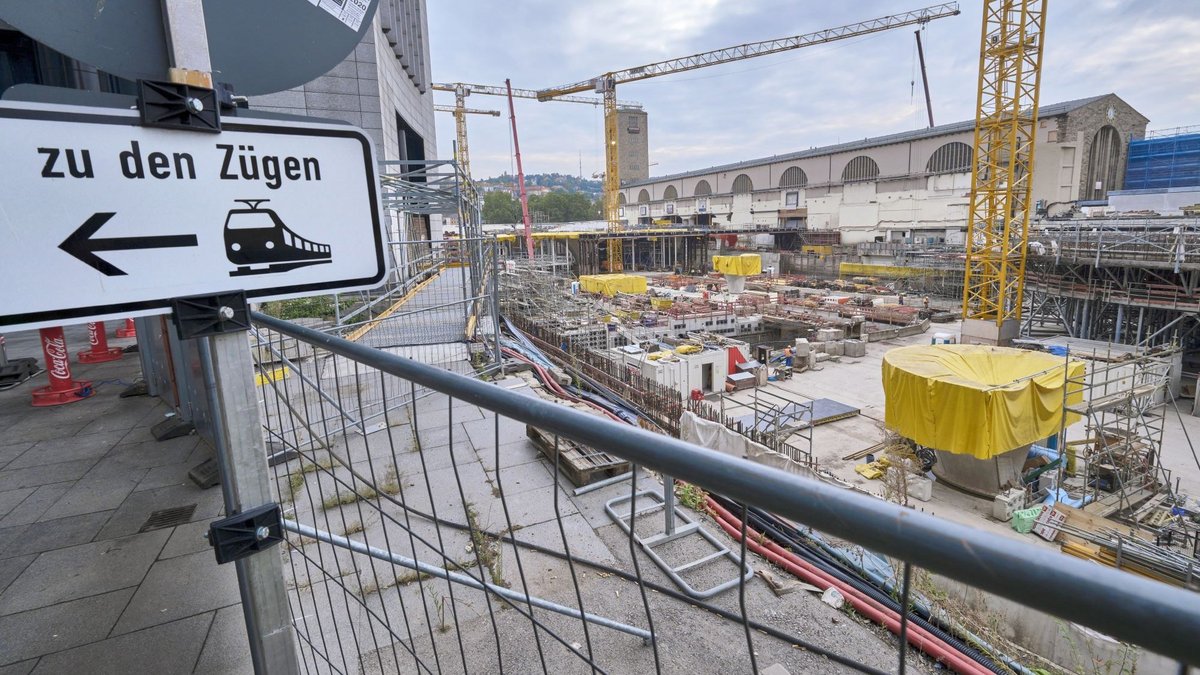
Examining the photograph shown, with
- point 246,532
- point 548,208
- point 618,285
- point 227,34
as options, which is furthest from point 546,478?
point 548,208

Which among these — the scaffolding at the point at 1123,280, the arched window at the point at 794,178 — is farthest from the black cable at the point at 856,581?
the arched window at the point at 794,178

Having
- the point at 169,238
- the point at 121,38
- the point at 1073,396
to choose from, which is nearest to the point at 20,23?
the point at 121,38

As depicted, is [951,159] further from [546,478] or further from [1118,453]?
[546,478]

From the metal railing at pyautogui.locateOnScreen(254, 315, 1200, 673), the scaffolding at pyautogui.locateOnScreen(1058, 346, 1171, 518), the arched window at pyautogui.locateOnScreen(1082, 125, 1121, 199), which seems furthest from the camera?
the arched window at pyautogui.locateOnScreen(1082, 125, 1121, 199)

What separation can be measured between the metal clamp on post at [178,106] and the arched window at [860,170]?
59.2 m

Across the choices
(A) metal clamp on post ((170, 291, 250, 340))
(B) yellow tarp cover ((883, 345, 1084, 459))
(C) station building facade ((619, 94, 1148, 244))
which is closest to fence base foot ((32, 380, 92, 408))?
(A) metal clamp on post ((170, 291, 250, 340))

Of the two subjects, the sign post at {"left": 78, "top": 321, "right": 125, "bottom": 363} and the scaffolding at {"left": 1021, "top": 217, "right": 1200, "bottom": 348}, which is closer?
the sign post at {"left": 78, "top": 321, "right": 125, "bottom": 363}

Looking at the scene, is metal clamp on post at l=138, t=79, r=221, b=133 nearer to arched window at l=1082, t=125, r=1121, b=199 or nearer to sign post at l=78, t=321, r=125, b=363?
sign post at l=78, t=321, r=125, b=363

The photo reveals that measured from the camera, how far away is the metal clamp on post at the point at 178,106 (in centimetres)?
124

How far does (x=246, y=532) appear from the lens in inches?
59.9

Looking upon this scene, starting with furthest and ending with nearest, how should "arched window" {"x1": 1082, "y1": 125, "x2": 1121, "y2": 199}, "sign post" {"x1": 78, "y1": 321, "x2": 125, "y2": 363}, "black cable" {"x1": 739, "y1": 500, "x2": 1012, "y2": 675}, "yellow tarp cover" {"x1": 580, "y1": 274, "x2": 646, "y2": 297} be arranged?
1. "arched window" {"x1": 1082, "y1": 125, "x2": 1121, "y2": 199}
2. "yellow tarp cover" {"x1": 580, "y1": 274, "x2": 646, "y2": 297}
3. "sign post" {"x1": 78, "y1": 321, "x2": 125, "y2": 363}
4. "black cable" {"x1": 739, "y1": 500, "x2": 1012, "y2": 675}

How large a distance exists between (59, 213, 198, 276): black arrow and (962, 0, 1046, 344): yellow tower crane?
3202cm

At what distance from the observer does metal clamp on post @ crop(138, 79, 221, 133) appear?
1244 mm

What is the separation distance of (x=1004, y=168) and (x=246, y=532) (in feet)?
110
